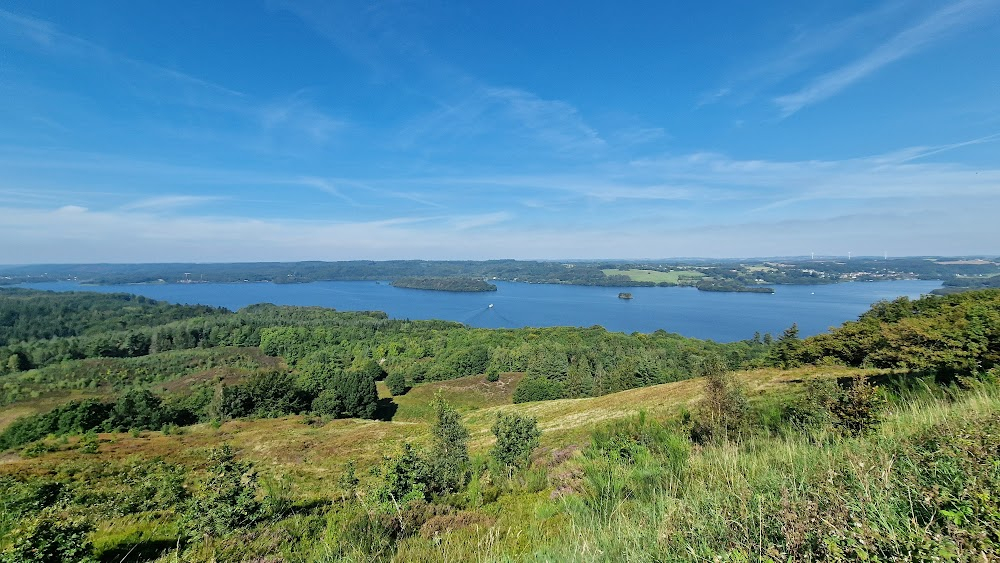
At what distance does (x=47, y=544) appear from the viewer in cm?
371

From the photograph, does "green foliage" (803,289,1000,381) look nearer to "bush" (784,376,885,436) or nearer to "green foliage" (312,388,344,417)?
"bush" (784,376,885,436)

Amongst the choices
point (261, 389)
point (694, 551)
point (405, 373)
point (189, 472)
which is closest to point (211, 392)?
point (261, 389)

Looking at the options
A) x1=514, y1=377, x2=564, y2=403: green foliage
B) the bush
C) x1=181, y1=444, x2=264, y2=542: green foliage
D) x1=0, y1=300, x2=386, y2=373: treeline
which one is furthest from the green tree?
the bush

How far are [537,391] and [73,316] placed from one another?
483 ft

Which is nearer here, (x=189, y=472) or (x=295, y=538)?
(x=295, y=538)

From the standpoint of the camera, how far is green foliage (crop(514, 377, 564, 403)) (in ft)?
171

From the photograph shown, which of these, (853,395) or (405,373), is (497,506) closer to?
(853,395)

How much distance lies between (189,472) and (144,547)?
21.4m

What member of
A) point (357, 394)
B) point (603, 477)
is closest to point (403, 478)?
point (603, 477)

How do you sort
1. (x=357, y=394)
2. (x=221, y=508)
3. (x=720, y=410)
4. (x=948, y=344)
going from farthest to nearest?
(x=357, y=394)
(x=948, y=344)
(x=720, y=410)
(x=221, y=508)

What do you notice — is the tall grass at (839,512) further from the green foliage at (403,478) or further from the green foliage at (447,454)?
the green foliage at (447,454)

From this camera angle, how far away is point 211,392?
53.6 metres

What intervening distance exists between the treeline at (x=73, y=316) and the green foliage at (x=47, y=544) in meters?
140

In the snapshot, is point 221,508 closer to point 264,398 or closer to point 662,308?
point 264,398
